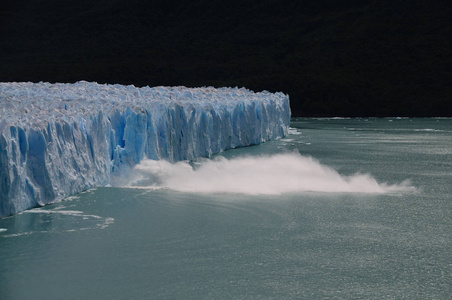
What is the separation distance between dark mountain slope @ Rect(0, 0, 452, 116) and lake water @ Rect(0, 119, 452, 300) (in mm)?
31510

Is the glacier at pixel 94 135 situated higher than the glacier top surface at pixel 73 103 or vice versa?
the glacier top surface at pixel 73 103

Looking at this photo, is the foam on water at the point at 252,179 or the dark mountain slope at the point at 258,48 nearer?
the foam on water at the point at 252,179

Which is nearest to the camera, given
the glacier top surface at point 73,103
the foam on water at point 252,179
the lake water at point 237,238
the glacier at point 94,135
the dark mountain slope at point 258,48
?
the lake water at point 237,238

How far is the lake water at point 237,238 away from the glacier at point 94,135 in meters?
0.30

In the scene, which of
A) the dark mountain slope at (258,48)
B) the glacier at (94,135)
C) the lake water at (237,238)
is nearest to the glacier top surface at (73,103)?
the glacier at (94,135)

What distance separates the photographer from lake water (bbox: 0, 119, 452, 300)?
18.5 ft

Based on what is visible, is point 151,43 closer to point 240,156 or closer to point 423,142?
point 423,142

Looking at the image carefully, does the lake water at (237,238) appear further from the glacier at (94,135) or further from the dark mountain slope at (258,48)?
the dark mountain slope at (258,48)

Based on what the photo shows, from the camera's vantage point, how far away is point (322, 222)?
7.95 meters

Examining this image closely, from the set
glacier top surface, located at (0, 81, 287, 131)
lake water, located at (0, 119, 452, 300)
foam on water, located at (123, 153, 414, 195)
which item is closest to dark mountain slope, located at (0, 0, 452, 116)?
glacier top surface, located at (0, 81, 287, 131)

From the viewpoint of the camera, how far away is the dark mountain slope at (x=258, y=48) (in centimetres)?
4244

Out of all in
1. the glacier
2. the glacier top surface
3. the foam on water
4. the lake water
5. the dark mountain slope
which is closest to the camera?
the lake water

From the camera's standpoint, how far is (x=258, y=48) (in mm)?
51250

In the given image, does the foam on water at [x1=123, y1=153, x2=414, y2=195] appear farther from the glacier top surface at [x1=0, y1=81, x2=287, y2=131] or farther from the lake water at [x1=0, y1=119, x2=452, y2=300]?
the glacier top surface at [x1=0, y1=81, x2=287, y2=131]
